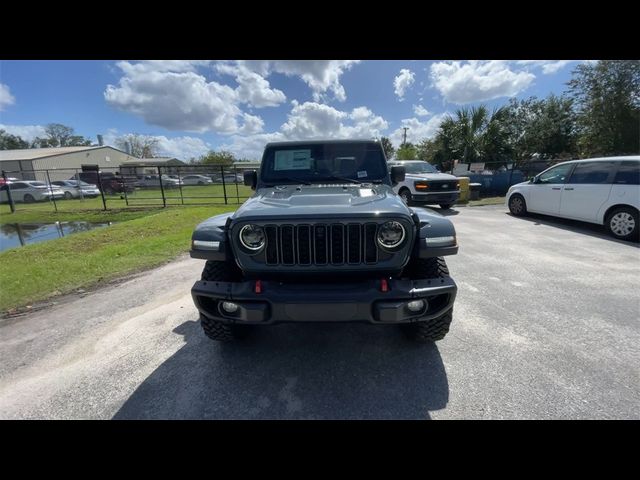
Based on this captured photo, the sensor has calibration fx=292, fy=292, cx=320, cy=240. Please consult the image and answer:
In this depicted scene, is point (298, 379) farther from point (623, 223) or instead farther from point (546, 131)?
point (546, 131)

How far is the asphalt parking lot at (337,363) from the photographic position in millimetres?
2086

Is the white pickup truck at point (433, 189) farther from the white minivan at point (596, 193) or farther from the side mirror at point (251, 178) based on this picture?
the side mirror at point (251, 178)

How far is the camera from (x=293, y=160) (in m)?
3.57

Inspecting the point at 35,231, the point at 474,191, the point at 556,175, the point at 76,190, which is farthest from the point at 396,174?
the point at 76,190

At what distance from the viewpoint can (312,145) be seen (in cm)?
359

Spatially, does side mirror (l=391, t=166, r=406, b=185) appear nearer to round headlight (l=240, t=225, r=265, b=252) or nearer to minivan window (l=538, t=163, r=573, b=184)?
round headlight (l=240, t=225, r=265, b=252)

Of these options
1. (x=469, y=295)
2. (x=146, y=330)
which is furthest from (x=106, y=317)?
(x=469, y=295)

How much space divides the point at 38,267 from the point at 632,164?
1200 centimetres

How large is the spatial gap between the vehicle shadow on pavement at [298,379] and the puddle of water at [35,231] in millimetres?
8749

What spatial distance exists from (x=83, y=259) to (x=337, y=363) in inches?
229

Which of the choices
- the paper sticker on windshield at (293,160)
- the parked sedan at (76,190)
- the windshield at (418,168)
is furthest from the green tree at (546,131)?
the parked sedan at (76,190)

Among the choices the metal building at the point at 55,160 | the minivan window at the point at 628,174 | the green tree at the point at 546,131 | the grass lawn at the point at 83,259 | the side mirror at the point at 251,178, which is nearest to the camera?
the side mirror at the point at 251,178

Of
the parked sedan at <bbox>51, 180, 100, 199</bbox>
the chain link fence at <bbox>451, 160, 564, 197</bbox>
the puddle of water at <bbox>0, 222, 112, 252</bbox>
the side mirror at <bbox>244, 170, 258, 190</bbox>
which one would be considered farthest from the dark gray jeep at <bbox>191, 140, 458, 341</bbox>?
the parked sedan at <bbox>51, 180, 100, 199</bbox>

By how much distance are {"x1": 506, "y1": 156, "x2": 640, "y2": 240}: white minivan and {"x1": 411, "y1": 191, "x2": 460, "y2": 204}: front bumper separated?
2.24 metres
